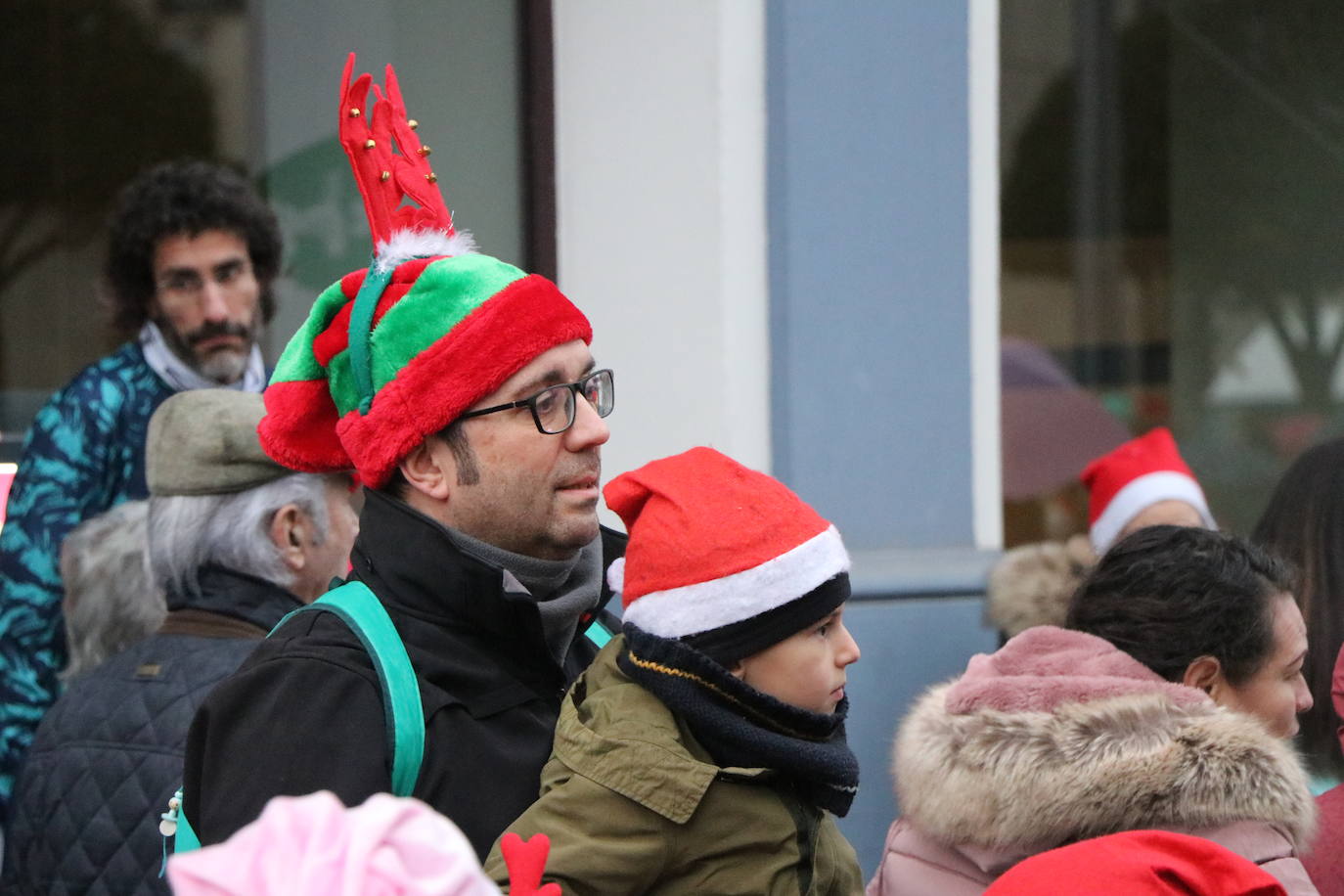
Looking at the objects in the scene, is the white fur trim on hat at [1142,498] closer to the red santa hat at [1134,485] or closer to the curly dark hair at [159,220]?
the red santa hat at [1134,485]

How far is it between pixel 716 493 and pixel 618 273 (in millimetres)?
2353

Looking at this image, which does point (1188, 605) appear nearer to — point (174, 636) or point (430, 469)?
point (430, 469)

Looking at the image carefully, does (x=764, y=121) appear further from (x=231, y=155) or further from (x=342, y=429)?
(x=342, y=429)

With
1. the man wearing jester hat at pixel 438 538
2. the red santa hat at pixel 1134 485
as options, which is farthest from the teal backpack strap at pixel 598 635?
the red santa hat at pixel 1134 485

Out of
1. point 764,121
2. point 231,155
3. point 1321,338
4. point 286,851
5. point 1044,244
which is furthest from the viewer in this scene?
point 1321,338

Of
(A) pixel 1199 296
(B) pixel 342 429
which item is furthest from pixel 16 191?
(A) pixel 1199 296

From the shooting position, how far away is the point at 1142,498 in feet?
14.1

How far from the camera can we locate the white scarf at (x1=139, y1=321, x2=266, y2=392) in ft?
12.4

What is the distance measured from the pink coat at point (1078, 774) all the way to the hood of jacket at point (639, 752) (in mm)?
339

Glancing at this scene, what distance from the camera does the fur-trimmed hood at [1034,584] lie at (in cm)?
414

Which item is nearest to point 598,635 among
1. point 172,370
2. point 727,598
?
point 727,598

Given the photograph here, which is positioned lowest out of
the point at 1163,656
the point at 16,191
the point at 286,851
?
the point at 1163,656

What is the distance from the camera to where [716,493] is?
6.96 ft

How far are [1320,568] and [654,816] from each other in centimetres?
160
